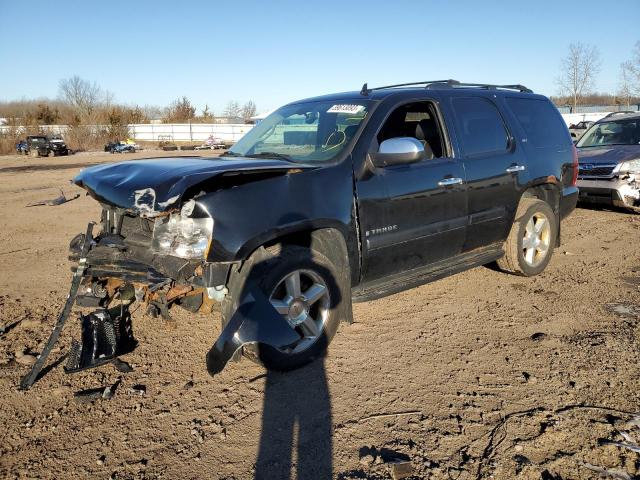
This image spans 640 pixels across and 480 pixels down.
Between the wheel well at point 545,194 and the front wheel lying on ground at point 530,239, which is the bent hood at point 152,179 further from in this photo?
the wheel well at point 545,194

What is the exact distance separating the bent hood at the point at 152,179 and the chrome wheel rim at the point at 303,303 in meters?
0.78

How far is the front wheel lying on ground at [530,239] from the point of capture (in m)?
5.39

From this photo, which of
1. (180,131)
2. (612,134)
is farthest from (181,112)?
(612,134)

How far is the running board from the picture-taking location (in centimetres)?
404

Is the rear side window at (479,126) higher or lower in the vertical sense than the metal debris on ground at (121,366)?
higher

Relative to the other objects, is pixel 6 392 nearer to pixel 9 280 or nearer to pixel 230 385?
pixel 230 385

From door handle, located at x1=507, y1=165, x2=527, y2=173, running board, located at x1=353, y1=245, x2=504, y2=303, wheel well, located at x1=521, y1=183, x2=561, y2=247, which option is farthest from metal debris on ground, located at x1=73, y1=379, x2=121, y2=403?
wheel well, located at x1=521, y1=183, x2=561, y2=247

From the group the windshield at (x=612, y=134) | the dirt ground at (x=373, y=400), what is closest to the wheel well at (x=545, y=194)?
the dirt ground at (x=373, y=400)

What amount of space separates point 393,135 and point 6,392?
3.65m

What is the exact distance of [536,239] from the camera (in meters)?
5.64

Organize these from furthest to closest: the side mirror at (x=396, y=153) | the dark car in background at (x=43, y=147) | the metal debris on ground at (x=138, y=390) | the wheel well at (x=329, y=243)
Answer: the dark car in background at (x=43, y=147) → the side mirror at (x=396, y=153) → the wheel well at (x=329, y=243) → the metal debris on ground at (x=138, y=390)

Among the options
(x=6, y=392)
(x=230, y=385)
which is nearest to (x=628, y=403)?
(x=230, y=385)

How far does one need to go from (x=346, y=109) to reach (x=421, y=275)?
157 centimetres

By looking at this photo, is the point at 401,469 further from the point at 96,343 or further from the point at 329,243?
the point at 96,343
